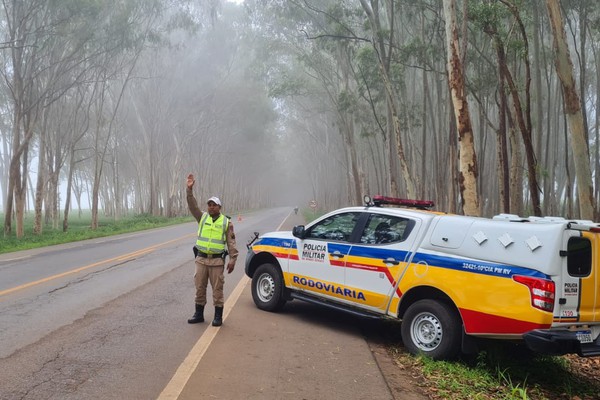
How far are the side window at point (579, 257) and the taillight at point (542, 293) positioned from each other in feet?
1.08

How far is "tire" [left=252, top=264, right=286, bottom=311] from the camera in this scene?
7.38m

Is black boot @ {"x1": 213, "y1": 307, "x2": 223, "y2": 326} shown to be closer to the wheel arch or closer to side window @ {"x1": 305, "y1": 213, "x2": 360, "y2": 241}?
side window @ {"x1": 305, "y1": 213, "x2": 360, "y2": 241}

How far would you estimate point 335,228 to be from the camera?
273 inches

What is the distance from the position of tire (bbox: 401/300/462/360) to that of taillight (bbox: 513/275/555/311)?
Answer: 903 millimetres

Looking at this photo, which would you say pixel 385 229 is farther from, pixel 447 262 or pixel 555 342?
pixel 555 342

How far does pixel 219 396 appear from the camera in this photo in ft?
13.7

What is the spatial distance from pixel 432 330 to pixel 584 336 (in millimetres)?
1485

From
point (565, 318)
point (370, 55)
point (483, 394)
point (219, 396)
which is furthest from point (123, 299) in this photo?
point (370, 55)

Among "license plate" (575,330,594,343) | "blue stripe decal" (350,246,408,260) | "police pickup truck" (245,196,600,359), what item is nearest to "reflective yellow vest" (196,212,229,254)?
"police pickup truck" (245,196,600,359)

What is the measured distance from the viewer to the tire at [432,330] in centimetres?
523

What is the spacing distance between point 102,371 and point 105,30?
74.1 ft

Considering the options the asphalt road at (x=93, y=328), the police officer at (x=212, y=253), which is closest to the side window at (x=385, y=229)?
the police officer at (x=212, y=253)

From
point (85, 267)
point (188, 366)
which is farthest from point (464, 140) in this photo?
point (85, 267)

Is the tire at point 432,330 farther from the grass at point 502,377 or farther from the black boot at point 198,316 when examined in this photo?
the black boot at point 198,316
